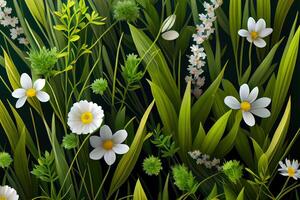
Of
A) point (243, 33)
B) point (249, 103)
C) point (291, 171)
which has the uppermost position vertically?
point (243, 33)

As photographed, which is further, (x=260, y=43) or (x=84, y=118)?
(x=260, y=43)

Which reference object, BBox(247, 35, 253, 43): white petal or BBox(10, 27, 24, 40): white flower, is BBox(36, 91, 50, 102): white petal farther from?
BBox(247, 35, 253, 43): white petal

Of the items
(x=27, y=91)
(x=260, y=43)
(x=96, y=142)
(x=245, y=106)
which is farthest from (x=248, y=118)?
(x=27, y=91)

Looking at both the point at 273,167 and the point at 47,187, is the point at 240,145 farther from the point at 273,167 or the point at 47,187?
the point at 47,187

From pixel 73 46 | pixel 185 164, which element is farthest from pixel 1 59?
pixel 185 164

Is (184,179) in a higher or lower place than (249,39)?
lower

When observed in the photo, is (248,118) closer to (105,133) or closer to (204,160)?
(204,160)

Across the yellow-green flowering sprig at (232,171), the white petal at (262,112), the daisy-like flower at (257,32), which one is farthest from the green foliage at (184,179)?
the daisy-like flower at (257,32)
